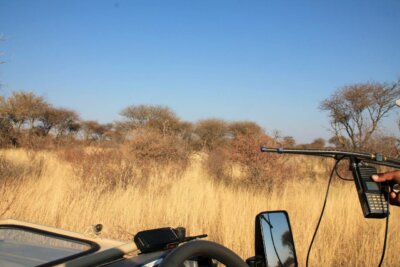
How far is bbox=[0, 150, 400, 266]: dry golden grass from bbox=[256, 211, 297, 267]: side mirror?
298 cm

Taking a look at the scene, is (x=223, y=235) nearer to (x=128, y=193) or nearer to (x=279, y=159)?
(x=128, y=193)

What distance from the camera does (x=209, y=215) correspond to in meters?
6.15

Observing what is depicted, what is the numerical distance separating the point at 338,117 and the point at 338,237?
619 inches

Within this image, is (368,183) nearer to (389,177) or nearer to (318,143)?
(389,177)

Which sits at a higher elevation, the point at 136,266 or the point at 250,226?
the point at 136,266

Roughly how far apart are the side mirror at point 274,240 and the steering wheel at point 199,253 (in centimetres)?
56

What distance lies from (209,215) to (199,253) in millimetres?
5061

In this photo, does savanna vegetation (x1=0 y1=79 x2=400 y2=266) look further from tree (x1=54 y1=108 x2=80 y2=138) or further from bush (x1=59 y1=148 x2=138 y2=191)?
tree (x1=54 y1=108 x2=80 y2=138)

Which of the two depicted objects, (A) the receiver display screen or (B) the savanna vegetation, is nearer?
(A) the receiver display screen

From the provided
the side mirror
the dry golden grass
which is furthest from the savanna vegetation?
the side mirror

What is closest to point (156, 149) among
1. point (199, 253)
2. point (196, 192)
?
point (196, 192)

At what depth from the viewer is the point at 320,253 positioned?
15.8ft

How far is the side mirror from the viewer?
1778mm

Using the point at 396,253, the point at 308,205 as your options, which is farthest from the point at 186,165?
the point at 396,253
